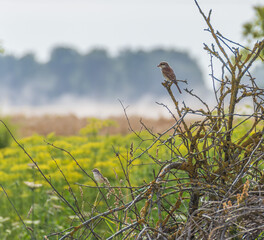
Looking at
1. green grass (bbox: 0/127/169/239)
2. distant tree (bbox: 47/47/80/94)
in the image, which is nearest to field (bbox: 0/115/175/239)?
green grass (bbox: 0/127/169/239)

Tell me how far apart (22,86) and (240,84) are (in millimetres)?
93782

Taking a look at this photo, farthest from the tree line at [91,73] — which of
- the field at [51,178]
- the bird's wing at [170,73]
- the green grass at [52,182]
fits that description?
the bird's wing at [170,73]

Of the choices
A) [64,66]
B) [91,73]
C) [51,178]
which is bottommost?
[51,178]

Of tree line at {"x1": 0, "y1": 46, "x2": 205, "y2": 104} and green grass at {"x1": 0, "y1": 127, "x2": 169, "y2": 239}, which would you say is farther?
tree line at {"x1": 0, "y1": 46, "x2": 205, "y2": 104}

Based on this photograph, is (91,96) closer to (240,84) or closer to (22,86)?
(22,86)

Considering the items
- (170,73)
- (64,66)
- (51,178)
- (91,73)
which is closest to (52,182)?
(51,178)

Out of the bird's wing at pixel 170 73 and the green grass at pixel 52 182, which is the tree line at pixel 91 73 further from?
the bird's wing at pixel 170 73

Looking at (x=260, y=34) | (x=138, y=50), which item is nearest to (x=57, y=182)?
(x=260, y=34)

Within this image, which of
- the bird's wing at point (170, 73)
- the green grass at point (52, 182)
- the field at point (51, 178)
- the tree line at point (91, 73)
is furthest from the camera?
the tree line at point (91, 73)

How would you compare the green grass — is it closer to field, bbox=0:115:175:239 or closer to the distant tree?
field, bbox=0:115:175:239

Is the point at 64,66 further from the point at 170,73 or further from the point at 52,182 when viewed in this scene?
the point at 170,73

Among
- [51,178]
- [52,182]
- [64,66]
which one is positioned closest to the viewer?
[51,178]

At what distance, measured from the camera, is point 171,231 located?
197cm

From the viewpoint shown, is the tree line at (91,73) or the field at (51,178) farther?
the tree line at (91,73)
